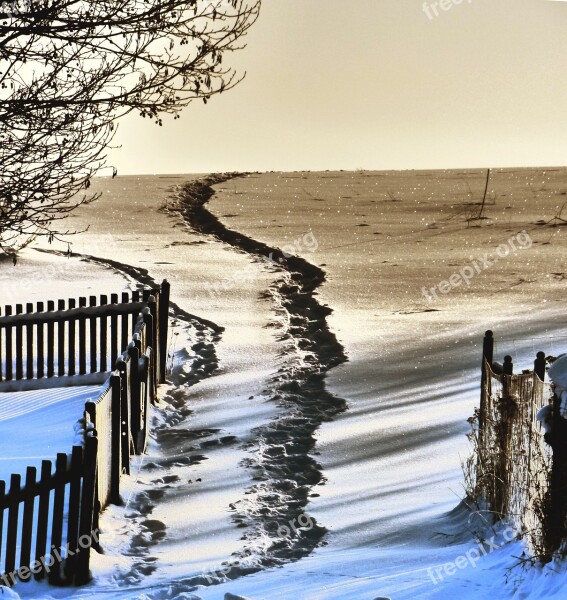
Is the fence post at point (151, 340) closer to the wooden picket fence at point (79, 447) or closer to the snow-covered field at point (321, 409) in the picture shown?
the wooden picket fence at point (79, 447)

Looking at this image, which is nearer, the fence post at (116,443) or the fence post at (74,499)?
the fence post at (74,499)

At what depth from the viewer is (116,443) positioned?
26.4 feet

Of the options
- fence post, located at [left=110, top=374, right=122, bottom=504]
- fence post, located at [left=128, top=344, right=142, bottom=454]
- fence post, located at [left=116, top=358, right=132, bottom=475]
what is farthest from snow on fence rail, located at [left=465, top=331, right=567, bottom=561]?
fence post, located at [left=128, top=344, right=142, bottom=454]

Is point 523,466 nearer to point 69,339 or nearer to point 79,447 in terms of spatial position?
point 79,447

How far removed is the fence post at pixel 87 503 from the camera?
6.48 m

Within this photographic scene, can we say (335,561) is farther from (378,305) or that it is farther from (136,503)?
(378,305)

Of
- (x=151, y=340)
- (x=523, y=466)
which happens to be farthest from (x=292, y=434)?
(x=523, y=466)

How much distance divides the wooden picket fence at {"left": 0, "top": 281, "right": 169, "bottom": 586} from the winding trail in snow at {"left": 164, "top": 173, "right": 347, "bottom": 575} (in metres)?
1.09

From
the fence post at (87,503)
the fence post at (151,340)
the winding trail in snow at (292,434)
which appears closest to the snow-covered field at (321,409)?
the winding trail in snow at (292,434)

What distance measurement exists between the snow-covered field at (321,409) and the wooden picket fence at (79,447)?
20cm

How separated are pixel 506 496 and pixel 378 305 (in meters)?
10.1

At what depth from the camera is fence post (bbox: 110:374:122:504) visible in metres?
7.91

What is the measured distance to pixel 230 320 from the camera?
15.4 meters

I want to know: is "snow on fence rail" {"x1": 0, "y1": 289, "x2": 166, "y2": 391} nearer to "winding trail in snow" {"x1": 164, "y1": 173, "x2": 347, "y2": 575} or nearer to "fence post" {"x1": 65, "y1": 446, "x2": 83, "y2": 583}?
"winding trail in snow" {"x1": 164, "y1": 173, "x2": 347, "y2": 575}
